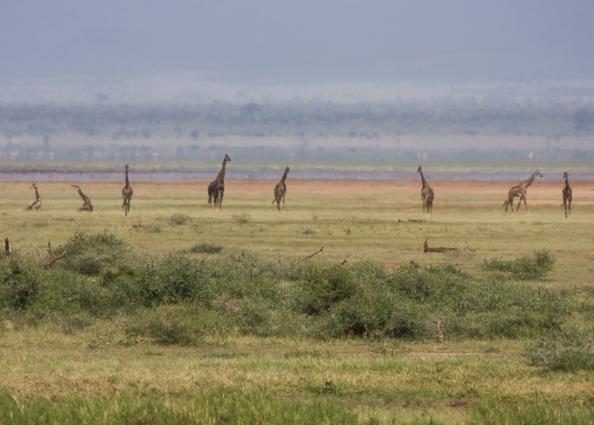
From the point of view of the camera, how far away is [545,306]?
759 inches

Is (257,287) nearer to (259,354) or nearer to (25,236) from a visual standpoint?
(259,354)

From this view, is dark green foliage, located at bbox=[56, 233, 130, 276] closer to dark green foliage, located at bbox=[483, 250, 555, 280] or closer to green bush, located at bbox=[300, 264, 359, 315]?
green bush, located at bbox=[300, 264, 359, 315]

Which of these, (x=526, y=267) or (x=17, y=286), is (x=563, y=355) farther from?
(x=526, y=267)

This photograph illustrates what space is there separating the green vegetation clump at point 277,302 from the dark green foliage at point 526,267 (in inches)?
113

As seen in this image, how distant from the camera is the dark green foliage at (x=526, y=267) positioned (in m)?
25.3

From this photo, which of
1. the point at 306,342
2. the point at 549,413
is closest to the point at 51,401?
the point at 549,413

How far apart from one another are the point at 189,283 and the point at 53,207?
91.1 ft

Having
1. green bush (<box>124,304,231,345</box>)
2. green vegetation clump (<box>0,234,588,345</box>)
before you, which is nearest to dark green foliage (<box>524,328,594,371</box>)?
green vegetation clump (<box>0,234,588,345</box>)

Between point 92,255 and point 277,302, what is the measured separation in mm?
5139

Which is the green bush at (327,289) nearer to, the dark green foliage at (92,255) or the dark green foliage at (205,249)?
the dark green foliage at (92,255)

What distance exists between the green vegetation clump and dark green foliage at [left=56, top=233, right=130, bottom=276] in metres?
2.34

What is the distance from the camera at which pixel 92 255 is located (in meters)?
23.9

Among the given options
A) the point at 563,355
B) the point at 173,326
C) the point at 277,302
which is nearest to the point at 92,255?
the point at 277,302

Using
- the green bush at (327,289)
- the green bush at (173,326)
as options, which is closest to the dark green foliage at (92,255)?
the green bush at (327,289)
